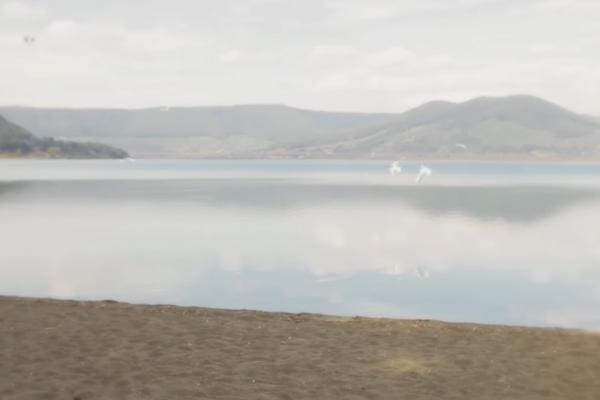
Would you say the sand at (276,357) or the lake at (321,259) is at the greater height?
the sand at (276,357)

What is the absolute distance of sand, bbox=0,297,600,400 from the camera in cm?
1077

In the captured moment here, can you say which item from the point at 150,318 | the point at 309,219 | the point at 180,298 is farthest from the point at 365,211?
the point at 150,318

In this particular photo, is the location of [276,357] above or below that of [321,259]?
above

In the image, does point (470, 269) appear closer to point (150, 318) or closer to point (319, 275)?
point (319, 275)

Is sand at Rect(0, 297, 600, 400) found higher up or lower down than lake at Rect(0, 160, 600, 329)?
higher up

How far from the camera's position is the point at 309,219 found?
52.5m

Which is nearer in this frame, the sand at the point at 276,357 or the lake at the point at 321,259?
the sand at the point at 276,357

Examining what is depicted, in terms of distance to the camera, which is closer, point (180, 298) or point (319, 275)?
point (180, 298)

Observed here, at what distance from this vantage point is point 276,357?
41.8 ft

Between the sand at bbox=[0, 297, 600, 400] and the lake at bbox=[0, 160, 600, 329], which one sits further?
the lake at bbox=[0, 160, 600, 329]

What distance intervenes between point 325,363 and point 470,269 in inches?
715

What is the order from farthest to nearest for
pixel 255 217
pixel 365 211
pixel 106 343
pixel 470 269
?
pixel 365 211
pixel 255 217
pixel 470 269
pixel 106 343

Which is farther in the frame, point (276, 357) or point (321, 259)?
point (321, 259)

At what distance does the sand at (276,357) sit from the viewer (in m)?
10.8
